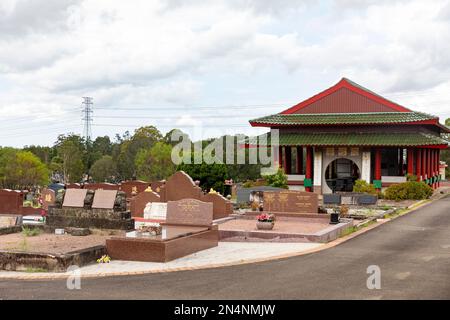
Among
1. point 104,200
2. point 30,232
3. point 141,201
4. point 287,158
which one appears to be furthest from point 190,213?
point 287,158

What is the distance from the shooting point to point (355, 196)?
98.1 feet

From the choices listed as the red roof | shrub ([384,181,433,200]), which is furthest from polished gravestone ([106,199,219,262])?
the red roof

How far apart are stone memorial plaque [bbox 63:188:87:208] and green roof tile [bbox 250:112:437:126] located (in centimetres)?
2426

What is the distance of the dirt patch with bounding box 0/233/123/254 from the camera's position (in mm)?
13648

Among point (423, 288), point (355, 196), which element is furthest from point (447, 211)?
point (423, 288)

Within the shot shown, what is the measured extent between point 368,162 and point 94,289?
102 feet

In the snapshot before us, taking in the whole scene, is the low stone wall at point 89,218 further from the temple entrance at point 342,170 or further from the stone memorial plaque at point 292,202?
the temple entrance at point 342,170

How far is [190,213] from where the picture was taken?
1703cm

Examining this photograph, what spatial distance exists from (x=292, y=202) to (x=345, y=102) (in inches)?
770

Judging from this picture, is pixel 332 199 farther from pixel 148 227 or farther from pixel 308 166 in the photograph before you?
pixel 148 227

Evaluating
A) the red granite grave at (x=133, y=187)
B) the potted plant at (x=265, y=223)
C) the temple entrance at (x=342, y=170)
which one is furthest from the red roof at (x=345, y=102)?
the potted plant at (x=265, y=223)

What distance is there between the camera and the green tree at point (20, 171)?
193ft

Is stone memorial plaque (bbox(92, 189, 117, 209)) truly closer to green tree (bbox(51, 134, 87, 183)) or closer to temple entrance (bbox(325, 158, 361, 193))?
temple entrance (bbox(325, 158, 361, 193))
